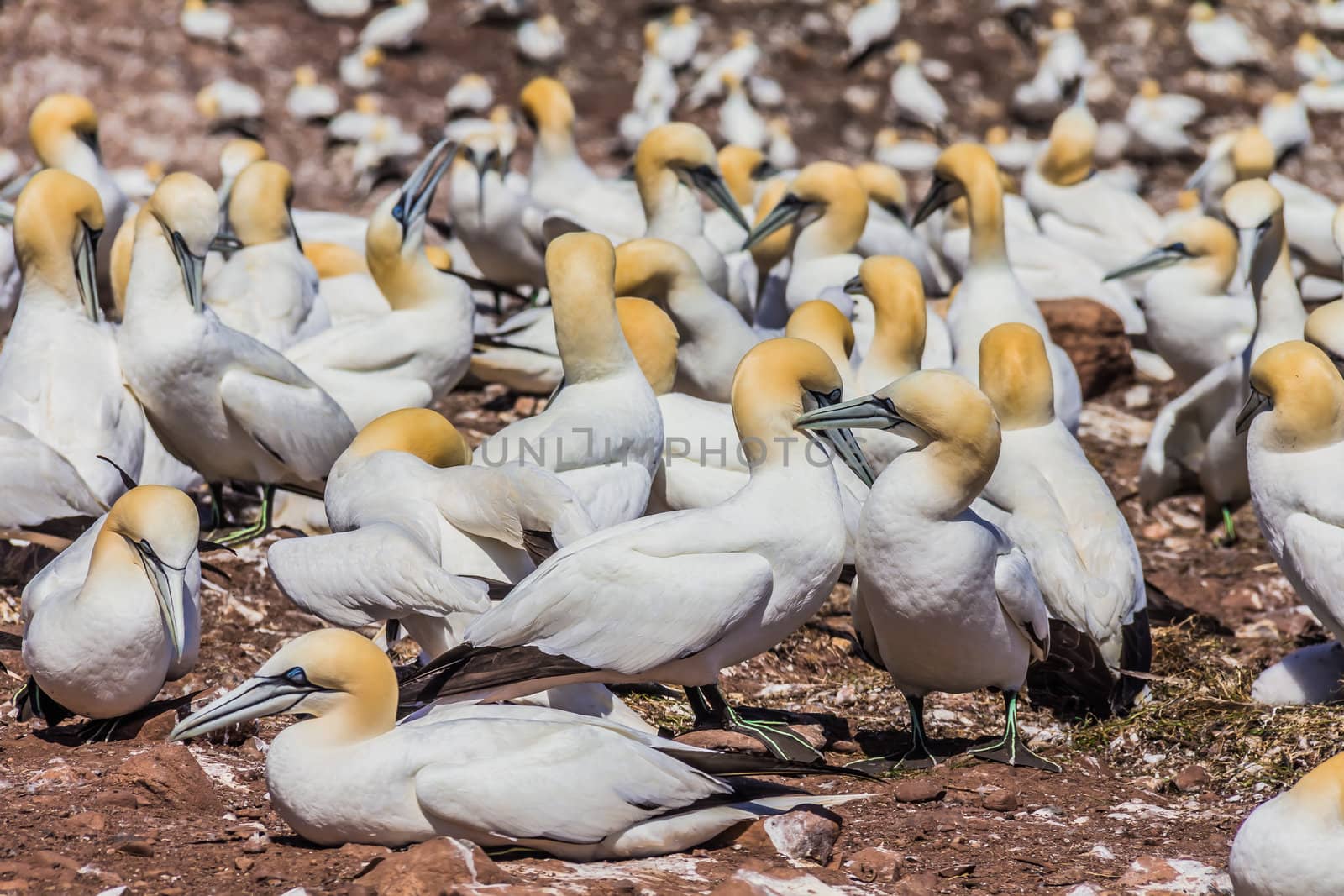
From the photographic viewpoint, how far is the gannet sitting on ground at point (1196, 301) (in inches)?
358

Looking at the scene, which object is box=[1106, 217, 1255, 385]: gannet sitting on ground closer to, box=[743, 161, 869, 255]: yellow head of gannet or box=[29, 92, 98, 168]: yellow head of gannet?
box=[743, 161, 869, 255]: yellow head of gannet

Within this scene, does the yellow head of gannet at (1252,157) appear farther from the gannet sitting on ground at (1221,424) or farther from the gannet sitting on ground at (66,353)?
the gannet sitting on ground at (66,353)

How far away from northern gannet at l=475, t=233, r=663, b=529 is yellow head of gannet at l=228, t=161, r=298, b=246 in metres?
2.81

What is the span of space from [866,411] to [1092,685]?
1514 millimetres

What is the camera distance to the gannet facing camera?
4.50 metres

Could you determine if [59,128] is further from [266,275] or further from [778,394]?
[778,394]

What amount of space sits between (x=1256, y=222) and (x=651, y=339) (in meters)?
3.75

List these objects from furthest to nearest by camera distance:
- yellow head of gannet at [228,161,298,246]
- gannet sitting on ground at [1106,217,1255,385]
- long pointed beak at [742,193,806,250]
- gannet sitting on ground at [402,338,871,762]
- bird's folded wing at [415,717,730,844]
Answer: long pointed beak at [742,193,806,250] → gannet sitting on ground at [1106,217,1255,385] → yellow head of gannet at [228,161,298,246] → gannet sitting on ground at [402,338,871,762] → bird's folded wing at [415,717,730,844]

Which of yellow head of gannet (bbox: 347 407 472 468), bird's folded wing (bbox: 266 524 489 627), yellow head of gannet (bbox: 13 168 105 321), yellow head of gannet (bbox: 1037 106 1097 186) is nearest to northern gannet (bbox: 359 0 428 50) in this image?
yellow head of gannet (bbox: 1037 106 1097 186)

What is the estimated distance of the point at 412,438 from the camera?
554cm

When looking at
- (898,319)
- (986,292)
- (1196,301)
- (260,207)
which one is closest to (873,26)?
(1196,301)

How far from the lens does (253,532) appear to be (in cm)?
679

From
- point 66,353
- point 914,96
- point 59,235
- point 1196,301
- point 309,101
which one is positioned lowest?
point 309,101

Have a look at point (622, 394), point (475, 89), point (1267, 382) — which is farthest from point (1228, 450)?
point (475, 89)
